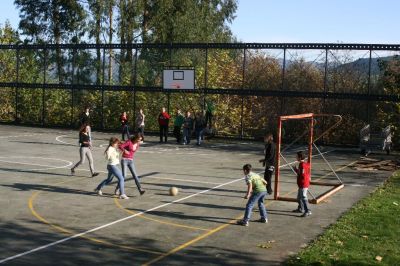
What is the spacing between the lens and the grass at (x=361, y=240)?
1045 cm

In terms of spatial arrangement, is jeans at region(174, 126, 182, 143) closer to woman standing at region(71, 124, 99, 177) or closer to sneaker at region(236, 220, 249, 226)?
woman standing at region(71, 124, 99, 177)

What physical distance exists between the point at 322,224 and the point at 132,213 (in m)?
4.78

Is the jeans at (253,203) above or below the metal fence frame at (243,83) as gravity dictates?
below

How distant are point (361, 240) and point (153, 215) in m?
5.11

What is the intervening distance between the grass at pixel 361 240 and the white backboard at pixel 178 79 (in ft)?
67.7

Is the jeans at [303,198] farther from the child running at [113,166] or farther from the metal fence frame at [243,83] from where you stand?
the metal fence frame at [243,83]

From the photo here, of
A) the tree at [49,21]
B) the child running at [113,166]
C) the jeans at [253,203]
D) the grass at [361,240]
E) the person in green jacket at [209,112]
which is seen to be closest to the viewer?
the grass at [361,240]

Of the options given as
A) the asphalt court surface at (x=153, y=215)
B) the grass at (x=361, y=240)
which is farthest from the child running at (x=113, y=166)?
the grass at (x=361, y=240)

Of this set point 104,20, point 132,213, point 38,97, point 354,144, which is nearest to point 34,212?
point 132,213

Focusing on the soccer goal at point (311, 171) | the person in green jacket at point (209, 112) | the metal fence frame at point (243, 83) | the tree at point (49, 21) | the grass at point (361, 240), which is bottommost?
the grass at point (361, 240)

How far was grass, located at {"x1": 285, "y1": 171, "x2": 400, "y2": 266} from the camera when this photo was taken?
10453mm

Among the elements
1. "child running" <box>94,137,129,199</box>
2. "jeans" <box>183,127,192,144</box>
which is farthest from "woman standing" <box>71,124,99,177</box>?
"jeans" <box>183,127,192,144</box>

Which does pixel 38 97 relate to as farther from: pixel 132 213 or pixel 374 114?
pixel 132 213

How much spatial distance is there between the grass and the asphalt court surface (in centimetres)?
40
